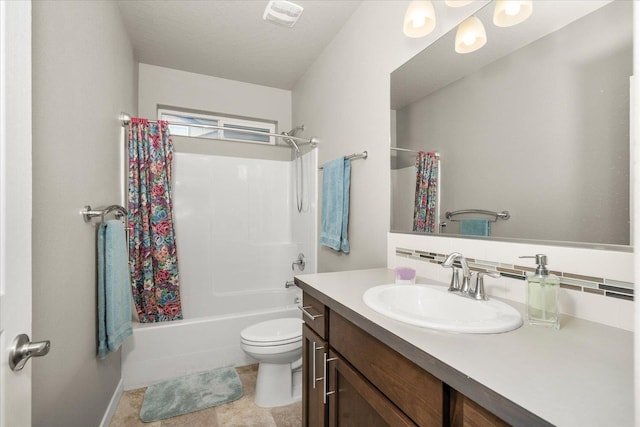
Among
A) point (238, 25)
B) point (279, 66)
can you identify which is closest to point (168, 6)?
point (238, 25)

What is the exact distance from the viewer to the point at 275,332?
6.15 feet

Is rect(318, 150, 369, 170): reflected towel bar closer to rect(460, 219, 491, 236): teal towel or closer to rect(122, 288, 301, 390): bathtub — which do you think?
rect(460, 219, 491, 236): teal towel

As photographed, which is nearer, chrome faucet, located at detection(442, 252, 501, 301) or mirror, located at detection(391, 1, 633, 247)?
mirror, located at detection(391, 1, 633, 247)

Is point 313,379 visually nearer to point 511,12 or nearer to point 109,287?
point 109,287

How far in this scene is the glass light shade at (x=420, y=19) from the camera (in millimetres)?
Result: 1242

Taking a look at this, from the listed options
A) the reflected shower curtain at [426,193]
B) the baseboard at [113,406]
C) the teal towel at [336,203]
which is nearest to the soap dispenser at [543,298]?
the reflected shower curtain at [426,193]

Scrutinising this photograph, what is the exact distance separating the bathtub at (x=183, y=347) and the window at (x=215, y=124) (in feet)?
5.50

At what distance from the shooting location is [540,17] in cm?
94

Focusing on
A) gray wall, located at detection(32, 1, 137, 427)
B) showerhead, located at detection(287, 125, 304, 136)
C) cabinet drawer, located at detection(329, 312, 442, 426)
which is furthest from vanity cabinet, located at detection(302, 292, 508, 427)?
showerhead, located at detection(287, 125, 304, 136)

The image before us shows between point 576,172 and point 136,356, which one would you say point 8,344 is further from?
point 136,356

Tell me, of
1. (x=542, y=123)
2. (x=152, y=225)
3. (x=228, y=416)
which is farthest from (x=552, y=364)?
(x=152, y=225)

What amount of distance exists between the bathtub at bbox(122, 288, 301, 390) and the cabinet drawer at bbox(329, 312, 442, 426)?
5.03ft

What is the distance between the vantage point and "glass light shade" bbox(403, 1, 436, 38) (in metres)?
1.24

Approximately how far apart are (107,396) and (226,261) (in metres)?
1.36
